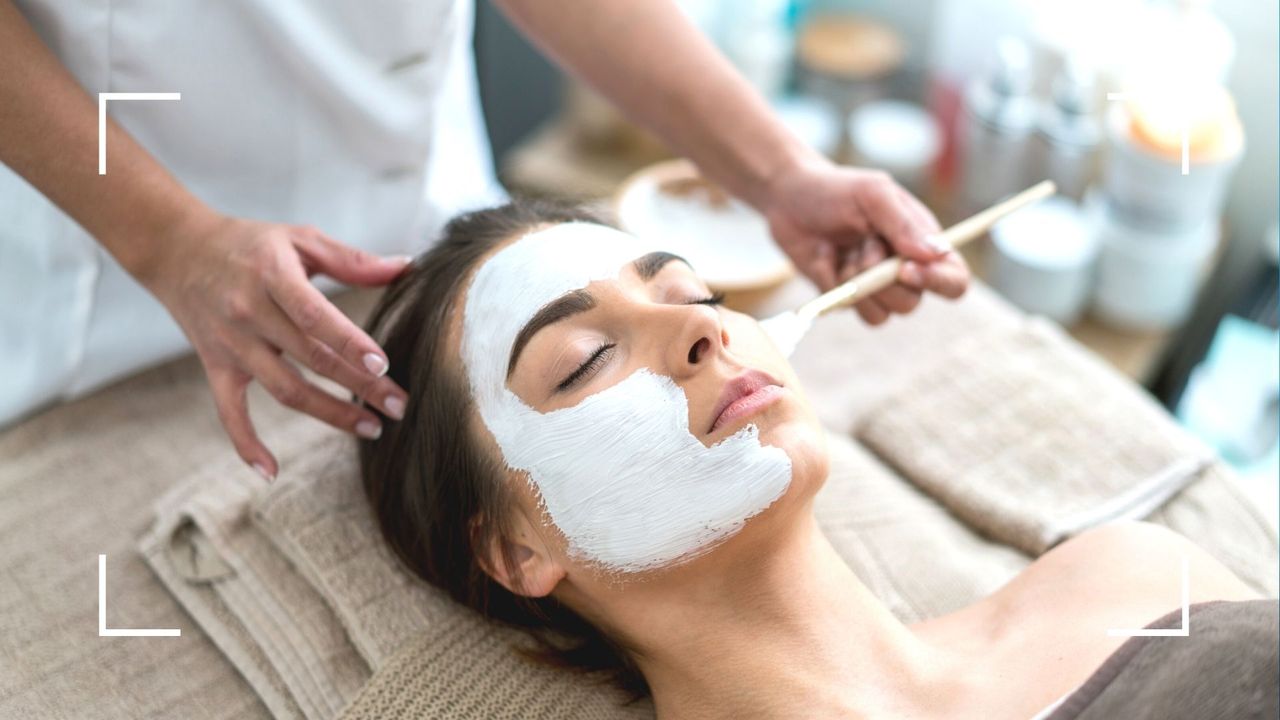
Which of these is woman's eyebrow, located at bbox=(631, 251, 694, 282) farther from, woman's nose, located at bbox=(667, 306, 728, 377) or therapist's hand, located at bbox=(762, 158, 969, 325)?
therapist's hand, located at bbox=(762, 158, 969, 325)

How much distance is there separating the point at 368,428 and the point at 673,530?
319mm

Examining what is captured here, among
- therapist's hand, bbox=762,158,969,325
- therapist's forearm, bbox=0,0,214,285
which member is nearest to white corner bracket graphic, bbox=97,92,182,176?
therapist's forearm, bbox=0,0,214,285

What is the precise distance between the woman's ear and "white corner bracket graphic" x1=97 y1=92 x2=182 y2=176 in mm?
440

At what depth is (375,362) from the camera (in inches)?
37.0

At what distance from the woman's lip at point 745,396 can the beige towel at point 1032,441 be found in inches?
15.9

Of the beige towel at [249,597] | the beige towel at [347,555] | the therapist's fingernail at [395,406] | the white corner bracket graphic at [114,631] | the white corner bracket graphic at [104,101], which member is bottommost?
the white corner bracket graphic at [114,631]

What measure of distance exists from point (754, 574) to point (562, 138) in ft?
4.29

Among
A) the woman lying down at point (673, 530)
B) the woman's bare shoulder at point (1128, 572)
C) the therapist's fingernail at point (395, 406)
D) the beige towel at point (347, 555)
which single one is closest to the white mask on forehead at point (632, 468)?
the woman lying down at point (673, 530)

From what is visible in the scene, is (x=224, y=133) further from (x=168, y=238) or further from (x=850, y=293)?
(x=850, y=293)

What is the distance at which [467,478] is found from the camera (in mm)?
959

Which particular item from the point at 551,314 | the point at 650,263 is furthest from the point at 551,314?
the point at 650,263

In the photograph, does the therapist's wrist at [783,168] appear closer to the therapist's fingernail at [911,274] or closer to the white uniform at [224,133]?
the therapist's fingernail at [911,274]

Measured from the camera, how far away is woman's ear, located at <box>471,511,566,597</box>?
0.94m

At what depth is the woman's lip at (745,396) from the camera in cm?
87
